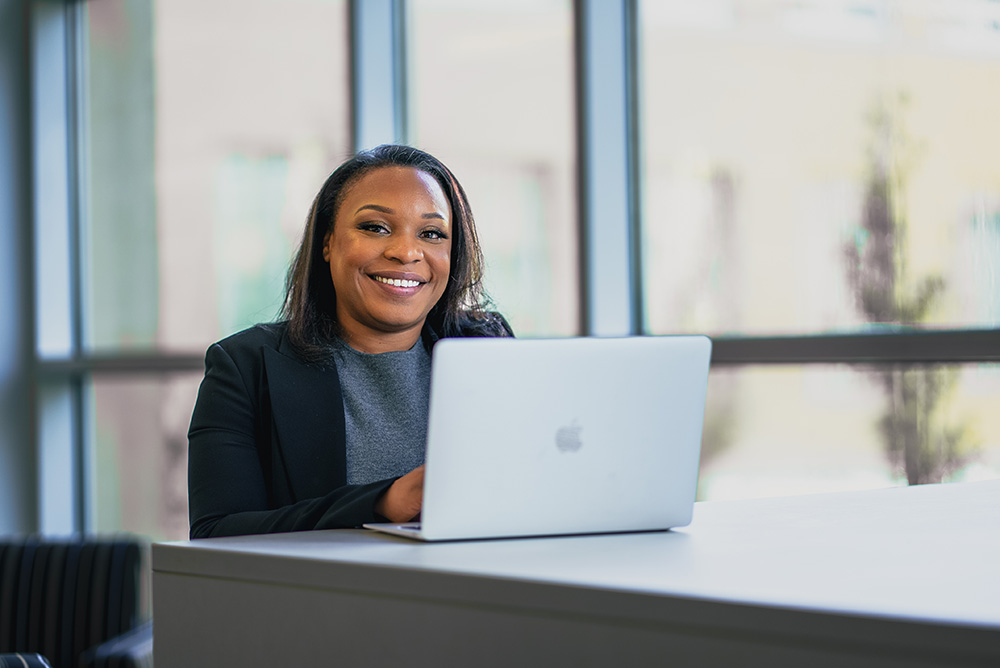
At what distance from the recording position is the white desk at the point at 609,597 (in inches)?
31.1

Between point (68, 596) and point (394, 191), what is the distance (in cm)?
193

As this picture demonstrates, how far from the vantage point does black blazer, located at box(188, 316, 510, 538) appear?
5.30ft

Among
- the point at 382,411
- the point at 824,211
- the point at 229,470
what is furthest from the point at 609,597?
the point at 824,211

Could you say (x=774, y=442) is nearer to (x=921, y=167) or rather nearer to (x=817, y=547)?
(x=921, y=167)

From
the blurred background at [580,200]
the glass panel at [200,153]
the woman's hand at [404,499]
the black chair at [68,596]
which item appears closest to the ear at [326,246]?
the woman's hand at [404,499]

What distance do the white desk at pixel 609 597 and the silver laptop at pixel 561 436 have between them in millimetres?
30

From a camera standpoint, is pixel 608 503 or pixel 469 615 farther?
pixel 608 503

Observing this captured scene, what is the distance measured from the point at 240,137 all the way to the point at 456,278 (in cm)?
243

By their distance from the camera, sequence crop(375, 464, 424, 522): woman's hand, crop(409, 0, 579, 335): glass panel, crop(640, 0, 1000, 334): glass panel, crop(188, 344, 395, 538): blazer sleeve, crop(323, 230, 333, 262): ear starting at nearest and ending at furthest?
crop(375, 464, 424, 522): woman's hand → crop(188, 344, 395, 538): blazer sleeve → crop(323, 230, 333, 262): ear → crop(640, 0, 1000, 334): glass panel → crop(409, 0, 579, 335): glass panel

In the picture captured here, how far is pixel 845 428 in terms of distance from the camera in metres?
2.75

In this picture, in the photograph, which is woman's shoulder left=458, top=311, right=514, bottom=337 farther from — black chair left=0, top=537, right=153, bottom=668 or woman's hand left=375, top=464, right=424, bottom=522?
black chair left=0, top=537, right=153, bottom=668

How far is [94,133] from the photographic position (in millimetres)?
4660

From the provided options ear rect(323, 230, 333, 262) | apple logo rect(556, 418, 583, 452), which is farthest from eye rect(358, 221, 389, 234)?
apple logo rect(556, 418, 583, 452)

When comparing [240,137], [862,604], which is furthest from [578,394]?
[240,137]
